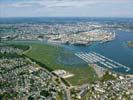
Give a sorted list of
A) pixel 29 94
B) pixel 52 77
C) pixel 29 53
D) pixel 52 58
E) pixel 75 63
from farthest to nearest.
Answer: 1. pixel 29 53
2. pixel 52 58
3. pixel 75 63
4. pixel 52 77
5. pixel 29 94

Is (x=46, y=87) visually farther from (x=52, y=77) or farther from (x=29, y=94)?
(x=52, y=77)

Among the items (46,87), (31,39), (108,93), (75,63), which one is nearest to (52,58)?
(75,63)

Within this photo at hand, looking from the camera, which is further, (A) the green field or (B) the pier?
(B) the pier

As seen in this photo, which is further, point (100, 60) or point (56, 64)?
point (100, 60)

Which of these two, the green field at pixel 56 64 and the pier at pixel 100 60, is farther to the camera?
the pier at pixel 100 60
